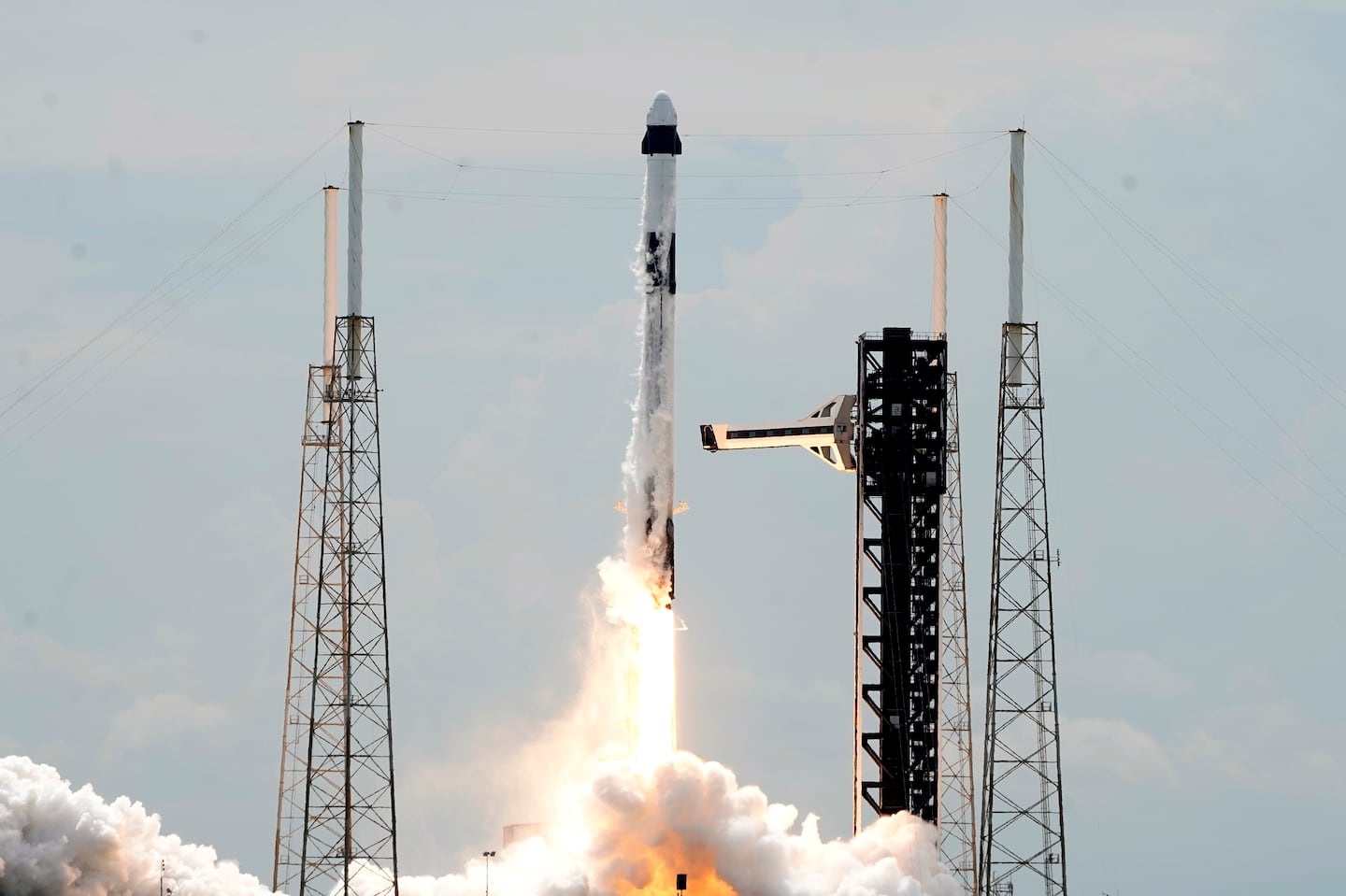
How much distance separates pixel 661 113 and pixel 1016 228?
13621 mm

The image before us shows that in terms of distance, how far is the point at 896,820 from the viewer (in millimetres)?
168375

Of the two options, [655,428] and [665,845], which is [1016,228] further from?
[665,845]

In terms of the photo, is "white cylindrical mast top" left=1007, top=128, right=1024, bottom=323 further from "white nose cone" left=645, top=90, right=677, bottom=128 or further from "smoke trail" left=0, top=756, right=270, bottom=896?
"smoke trail" left=0, top=756, right=270, bottom=896

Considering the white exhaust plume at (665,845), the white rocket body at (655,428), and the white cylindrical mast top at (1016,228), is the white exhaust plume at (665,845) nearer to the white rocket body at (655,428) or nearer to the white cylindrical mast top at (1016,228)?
the white rocket body at (655,428)

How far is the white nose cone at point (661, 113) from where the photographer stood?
16225 cm

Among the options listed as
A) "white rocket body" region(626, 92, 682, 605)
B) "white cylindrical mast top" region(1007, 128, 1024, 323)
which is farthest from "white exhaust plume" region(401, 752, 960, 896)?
"white cylindrical mast top" region(1007, 128, 1024, 323)

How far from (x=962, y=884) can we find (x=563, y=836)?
1523 cm

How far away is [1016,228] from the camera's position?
16562 cm

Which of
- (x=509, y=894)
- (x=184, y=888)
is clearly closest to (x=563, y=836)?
(x=509, y=894)

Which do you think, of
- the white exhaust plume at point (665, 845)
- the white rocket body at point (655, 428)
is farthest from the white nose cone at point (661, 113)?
the white exhaust plume at point (665, 845)

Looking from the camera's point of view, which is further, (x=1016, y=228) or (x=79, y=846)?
(x=1016, y=228)

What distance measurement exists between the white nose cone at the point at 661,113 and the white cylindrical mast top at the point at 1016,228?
41.7ft

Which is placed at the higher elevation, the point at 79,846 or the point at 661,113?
the point at 661,113

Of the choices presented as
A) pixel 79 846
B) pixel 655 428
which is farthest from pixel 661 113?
pixel 79 846
